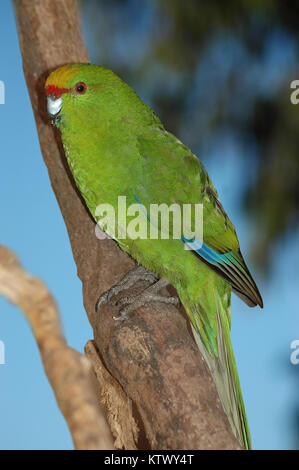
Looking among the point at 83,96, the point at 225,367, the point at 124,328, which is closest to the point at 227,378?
the point at 225,367

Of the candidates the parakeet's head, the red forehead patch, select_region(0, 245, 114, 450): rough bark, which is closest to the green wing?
the parakeet's head

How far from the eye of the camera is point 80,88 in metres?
1.17

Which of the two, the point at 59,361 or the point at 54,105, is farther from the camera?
the point at 54,105

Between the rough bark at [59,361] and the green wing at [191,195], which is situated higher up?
the green wing at [191,195]

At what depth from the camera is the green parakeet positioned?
3.78ft

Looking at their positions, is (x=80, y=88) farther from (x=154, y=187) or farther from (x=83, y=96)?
(x=154, y=187)

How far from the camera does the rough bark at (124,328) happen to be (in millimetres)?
912

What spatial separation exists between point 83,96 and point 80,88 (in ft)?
0.07

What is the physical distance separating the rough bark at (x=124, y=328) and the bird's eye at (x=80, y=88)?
0.42m

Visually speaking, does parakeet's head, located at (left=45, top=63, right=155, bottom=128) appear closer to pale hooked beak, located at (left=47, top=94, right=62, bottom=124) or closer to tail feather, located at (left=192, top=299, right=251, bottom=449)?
pale hooked beak, located at (left=47, top=94, right=62, bottom=124)

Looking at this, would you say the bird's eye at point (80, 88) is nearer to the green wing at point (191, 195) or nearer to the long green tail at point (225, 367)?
the green wing at point (191, 195)

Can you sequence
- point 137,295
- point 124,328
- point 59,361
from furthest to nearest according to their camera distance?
point 137,295, point 124,328, point 59,361

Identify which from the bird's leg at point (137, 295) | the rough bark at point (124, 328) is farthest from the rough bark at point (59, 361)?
the bird's leg at point (137, 295)
